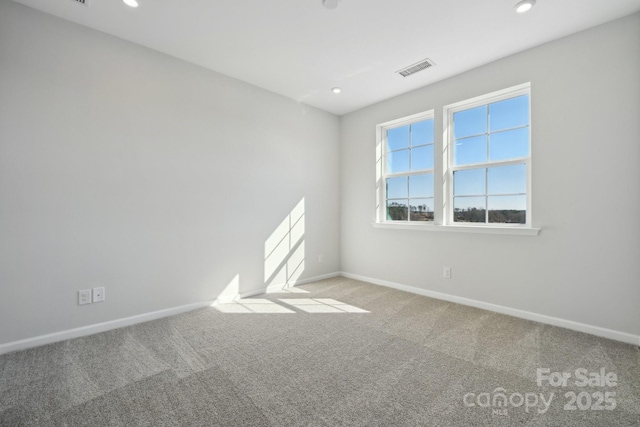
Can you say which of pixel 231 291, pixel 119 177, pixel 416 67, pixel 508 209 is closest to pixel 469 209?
pixel 508 209

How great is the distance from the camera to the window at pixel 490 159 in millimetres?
2965

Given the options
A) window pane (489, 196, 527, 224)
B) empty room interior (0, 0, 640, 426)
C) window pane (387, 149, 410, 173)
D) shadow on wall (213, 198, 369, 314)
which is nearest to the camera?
empty room interior (0, 0, 640, 426)

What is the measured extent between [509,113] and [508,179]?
73 cm

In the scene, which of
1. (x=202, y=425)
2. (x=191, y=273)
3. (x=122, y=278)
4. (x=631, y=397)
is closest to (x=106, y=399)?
(x=202, y=425)

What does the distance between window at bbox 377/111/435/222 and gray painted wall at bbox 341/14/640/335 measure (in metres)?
0.51

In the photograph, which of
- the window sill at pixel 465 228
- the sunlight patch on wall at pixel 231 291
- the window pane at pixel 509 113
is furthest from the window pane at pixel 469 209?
the sunlight patch on wall at pixel 231 291

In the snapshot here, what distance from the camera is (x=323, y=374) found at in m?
1.91

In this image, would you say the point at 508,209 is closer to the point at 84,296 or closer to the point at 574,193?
the point at 574,193

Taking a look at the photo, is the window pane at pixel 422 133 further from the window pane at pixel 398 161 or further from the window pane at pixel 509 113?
the window pane at pixel 509 113

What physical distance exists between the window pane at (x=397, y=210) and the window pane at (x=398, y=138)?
32.0 inches

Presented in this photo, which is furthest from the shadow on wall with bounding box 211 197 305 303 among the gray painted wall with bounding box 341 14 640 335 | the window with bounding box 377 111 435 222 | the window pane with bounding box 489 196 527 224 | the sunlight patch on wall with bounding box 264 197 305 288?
the window pane with bounding box 489 196 527 224

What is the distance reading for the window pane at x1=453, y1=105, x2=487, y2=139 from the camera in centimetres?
327

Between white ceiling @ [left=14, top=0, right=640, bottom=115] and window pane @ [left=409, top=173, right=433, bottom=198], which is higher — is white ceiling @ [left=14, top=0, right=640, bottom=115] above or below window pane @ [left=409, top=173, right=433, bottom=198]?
above

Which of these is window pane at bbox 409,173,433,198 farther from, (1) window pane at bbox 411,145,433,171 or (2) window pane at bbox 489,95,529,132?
(2) window pane at bbox 489,95,529,132
